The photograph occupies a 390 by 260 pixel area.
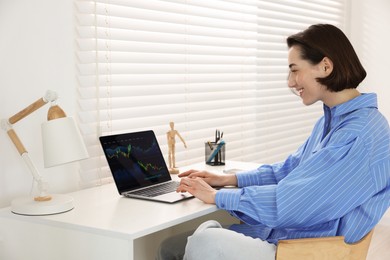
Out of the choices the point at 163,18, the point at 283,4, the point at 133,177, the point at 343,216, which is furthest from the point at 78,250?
the point at 283,4

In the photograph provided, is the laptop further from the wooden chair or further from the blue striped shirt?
the wooden chair

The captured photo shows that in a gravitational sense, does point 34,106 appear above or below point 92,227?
above

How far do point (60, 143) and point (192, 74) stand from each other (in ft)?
3.91

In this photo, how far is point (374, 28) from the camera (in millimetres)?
4039

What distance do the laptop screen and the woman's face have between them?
62 cm

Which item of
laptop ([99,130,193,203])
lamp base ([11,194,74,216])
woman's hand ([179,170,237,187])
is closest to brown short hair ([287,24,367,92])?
woman's hand ([179,170,237,187])

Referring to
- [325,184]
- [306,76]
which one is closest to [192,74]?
[306,76]

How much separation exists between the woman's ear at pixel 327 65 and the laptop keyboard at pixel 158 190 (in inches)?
27.1

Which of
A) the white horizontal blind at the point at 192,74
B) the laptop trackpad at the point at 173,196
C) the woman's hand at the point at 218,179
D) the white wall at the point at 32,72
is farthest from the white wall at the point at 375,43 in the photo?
the white wall at the point at 32,72

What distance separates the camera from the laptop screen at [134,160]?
202 cm

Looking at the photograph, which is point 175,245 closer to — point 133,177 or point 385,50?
point 133,177

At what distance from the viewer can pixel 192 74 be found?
2768 mm

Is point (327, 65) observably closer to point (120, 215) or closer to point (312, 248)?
point (312, 248)

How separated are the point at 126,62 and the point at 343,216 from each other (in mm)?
1148
